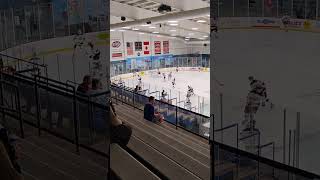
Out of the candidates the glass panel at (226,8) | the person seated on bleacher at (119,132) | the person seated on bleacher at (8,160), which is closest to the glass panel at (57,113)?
the person seated on bleacher at (8,160)

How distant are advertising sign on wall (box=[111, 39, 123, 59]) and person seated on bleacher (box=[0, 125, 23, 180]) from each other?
23.2m

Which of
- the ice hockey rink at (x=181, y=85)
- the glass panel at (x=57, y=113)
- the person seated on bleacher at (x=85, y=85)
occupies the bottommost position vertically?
the ice hockey rink at (x=181, y=85)

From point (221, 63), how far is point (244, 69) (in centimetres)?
28

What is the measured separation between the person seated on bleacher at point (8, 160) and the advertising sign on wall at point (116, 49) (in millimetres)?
23209

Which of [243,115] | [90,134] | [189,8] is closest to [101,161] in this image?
[90,134]

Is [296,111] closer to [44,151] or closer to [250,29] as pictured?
[250,29]

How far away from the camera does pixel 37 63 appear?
7.07 feet

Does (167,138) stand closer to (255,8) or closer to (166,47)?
(255,8)

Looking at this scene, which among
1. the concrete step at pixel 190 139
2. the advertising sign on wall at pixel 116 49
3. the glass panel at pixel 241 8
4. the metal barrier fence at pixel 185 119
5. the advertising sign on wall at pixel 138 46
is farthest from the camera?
the advertising sign on wall at pixel 138 46

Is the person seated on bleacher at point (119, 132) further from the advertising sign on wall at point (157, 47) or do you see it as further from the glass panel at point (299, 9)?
the advertising sign on wall at point (157, 47)

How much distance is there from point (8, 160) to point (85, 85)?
0.62 metres

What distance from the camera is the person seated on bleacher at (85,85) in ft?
7.16

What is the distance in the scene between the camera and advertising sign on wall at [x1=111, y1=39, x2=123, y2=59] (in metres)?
25.1

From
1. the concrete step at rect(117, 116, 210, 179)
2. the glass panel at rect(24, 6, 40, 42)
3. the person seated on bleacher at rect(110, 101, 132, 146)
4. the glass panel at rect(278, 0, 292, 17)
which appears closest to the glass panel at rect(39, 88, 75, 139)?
the glass panel at rect(24, 6, 40, 42)
